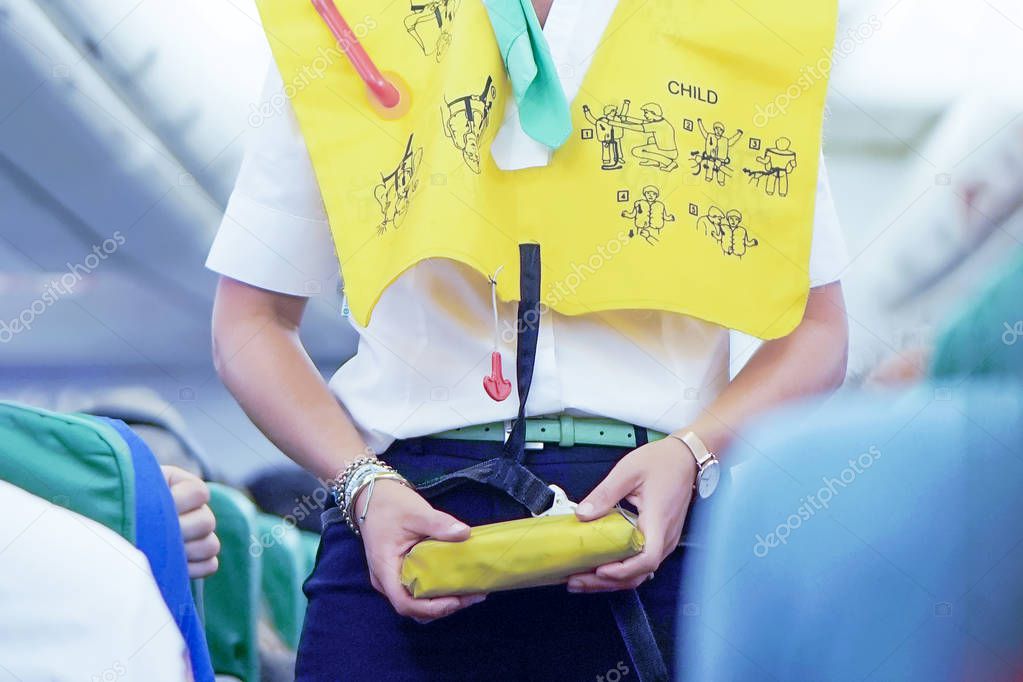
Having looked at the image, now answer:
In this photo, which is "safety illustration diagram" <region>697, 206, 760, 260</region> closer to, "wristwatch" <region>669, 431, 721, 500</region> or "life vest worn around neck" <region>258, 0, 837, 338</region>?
"life vest worn around neck" <region>258, 0, 837, 338</region>

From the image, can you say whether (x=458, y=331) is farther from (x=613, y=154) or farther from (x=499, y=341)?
(x=613, y=154)

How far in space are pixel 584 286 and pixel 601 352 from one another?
0.16 ft

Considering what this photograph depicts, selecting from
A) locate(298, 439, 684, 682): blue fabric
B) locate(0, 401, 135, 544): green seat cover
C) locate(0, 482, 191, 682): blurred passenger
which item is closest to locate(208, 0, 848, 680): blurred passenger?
locate(298, 439, 684, 682): blue fabric

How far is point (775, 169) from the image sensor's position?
0.96 meters

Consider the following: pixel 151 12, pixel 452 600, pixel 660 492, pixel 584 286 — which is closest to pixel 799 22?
pixel 584 286

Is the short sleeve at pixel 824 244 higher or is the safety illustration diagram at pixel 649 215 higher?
the safety illustration diagram at pixel 649 215

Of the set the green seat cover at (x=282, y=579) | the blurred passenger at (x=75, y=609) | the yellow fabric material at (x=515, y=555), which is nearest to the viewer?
the blurred passenger at (x=75, y=609)

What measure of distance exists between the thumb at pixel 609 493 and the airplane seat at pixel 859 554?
0.13 meters

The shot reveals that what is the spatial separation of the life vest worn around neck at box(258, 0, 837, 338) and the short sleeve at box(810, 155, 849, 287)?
33 mm

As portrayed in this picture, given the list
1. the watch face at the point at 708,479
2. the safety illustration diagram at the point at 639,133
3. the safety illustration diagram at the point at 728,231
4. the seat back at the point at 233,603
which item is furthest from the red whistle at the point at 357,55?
the seat back at the point at 233,603

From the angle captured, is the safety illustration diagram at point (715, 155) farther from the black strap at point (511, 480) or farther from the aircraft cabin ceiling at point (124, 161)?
the aircraft cabin ceiling at point (124, 161)

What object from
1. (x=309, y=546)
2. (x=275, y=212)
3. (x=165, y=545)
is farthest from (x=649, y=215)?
(x=309, y=546)

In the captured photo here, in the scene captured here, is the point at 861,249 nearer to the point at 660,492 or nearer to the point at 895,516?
the point at 895,516

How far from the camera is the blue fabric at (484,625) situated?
0.83 m
